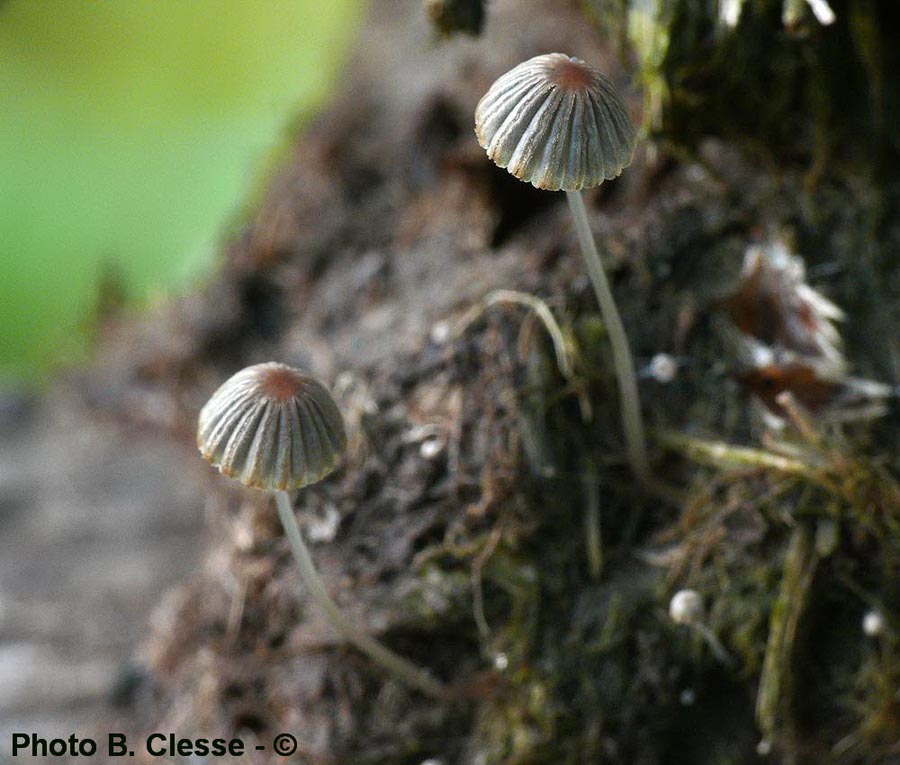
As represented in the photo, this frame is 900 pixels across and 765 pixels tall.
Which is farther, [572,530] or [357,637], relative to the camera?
[572,530]

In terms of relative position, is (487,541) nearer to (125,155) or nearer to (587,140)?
(587,140)

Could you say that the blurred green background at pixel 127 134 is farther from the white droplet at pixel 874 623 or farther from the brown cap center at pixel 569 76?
the white droplet at pixel 874 623

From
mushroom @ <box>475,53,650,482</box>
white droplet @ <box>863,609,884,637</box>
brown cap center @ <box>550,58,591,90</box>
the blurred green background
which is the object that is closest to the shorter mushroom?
white droplet @ <box>863,609,884,637</box>

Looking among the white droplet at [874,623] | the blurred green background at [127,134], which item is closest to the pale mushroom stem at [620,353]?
the white droplet at [874,623]

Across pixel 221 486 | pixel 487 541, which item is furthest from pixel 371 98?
pixel 487 541

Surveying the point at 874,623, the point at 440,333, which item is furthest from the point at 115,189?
the point at 874,623

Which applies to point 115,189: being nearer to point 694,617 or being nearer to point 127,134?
point 127,134
